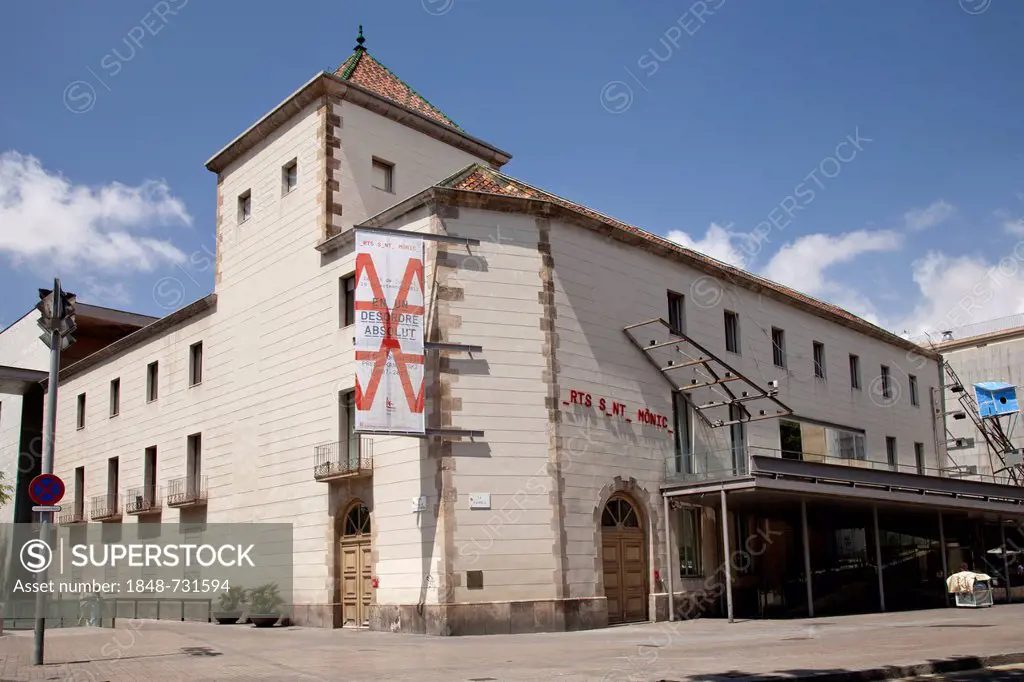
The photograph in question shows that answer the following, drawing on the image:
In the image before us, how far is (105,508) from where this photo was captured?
3391 centimetres

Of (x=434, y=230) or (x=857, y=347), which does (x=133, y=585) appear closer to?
(x=434, y=230)

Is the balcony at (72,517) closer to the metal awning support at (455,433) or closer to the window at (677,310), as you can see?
the metal awning support at (455,433)

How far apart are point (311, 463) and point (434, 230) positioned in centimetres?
686

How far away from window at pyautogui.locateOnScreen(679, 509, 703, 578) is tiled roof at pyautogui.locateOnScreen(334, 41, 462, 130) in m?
13.4

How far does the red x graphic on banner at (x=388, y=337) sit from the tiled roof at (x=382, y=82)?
27.9 feet

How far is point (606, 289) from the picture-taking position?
2448cm

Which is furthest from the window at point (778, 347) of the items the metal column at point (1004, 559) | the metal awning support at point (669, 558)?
the metal column at point (1004, 559)

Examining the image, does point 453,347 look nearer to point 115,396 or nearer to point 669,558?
point 669,558

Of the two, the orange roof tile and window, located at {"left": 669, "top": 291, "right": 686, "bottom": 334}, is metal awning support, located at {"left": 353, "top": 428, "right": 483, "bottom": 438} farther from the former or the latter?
the orange roof tile

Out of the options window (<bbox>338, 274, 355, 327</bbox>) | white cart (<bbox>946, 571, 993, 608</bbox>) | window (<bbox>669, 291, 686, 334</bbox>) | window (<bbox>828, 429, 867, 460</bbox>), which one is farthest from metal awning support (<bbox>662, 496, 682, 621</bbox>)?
window (<bbox>828, 429, 867, 460</bbox>)

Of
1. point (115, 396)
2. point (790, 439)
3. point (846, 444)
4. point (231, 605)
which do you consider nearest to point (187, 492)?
point (231, 605)

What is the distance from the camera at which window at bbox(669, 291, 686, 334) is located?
27141 mm

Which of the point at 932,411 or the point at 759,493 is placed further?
the point at 932,411

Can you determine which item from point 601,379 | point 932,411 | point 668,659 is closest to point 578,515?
point 601,379
